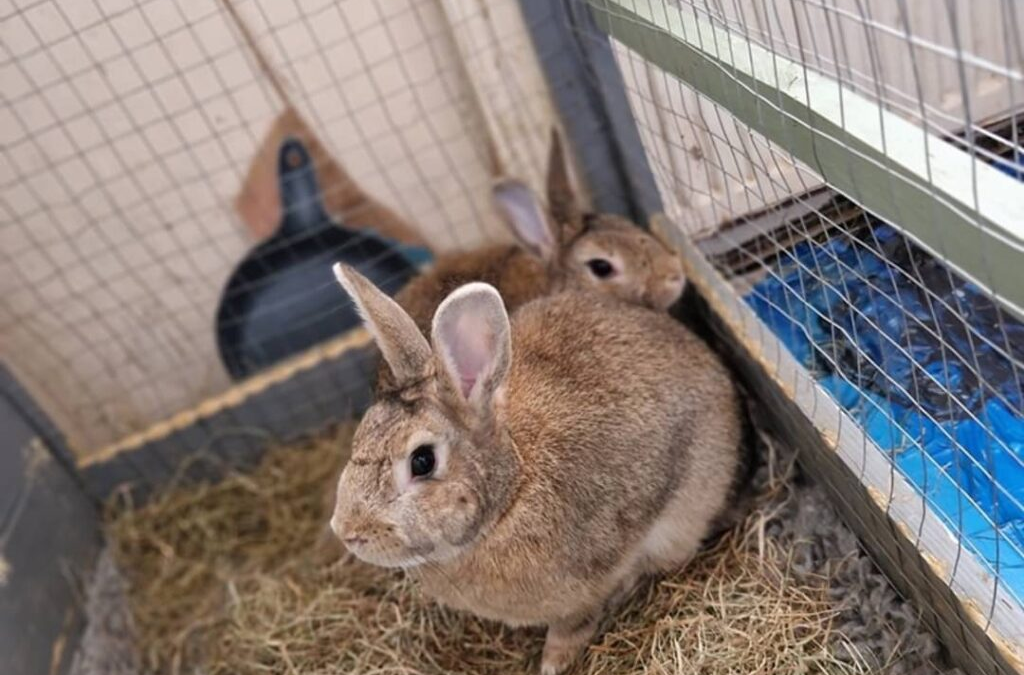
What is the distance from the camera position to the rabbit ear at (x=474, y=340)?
2.27m

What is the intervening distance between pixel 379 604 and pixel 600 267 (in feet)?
3.60

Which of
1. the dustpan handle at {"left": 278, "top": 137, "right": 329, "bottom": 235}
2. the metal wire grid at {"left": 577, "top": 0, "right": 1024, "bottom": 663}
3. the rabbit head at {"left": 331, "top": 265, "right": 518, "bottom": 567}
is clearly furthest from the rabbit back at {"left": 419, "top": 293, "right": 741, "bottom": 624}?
the dustpan handle at {"left": 278, "top": 137, "right": 329, "bottom": 235}

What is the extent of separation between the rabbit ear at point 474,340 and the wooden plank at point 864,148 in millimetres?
635

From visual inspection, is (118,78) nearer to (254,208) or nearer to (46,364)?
(254,208)

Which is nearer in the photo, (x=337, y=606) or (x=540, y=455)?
(x=540, y=455)

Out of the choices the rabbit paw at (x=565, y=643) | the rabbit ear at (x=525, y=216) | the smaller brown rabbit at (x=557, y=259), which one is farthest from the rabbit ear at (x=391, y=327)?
the rabbit ear at (x=525, y=216)

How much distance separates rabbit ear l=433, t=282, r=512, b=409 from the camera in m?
2.27

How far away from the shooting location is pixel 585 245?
326cm

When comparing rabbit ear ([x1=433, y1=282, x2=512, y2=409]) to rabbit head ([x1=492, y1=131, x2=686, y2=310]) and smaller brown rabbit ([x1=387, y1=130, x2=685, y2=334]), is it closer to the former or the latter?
smaller brown rabbit ([x1=387, y1=130, x2=685, y2=334])

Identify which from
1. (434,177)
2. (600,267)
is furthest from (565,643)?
(434,177)

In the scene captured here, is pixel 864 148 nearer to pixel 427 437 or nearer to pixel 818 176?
pixel 818 176

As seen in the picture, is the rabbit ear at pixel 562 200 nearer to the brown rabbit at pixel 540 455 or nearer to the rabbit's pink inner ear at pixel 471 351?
the brown rabbit at pixel 540 455

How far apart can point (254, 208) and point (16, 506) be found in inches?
43.6

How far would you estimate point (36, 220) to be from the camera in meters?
3.41
